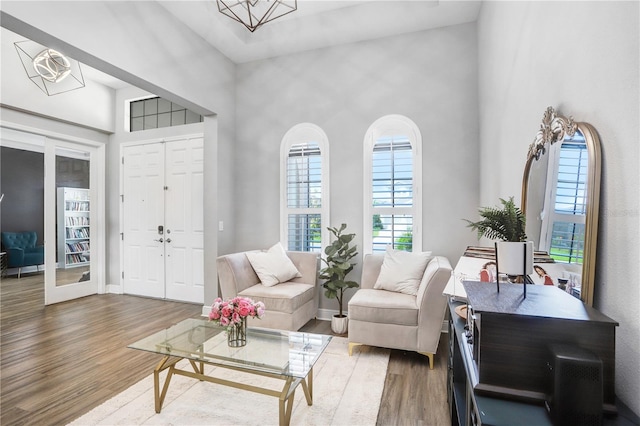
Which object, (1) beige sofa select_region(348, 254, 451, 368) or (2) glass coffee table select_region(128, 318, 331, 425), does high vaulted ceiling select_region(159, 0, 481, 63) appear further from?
(2) glass coffee table select_region(128, 318, 331, 425)

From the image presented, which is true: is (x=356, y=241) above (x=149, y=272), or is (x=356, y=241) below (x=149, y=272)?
above

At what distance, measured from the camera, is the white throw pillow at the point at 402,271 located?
313cm

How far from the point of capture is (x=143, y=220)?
16.5 ft

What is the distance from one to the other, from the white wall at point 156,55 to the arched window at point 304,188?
0.81m

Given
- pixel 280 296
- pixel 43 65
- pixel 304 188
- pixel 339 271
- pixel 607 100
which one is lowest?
pixel 280 296

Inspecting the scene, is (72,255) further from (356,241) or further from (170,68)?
(356,241)

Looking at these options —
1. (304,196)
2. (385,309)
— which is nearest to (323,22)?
(304,196)

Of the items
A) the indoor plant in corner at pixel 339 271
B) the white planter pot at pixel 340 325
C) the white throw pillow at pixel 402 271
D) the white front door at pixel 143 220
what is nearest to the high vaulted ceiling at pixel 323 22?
the white front door at pixel 143 220

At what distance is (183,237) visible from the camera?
15.6 ft

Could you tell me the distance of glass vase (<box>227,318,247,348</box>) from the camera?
84.4 inches

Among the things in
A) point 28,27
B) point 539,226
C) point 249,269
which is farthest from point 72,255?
point 539,226

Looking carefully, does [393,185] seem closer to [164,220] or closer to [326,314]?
[326,314]

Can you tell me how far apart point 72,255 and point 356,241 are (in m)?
4.45

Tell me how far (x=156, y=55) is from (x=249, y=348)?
2.96 meters
